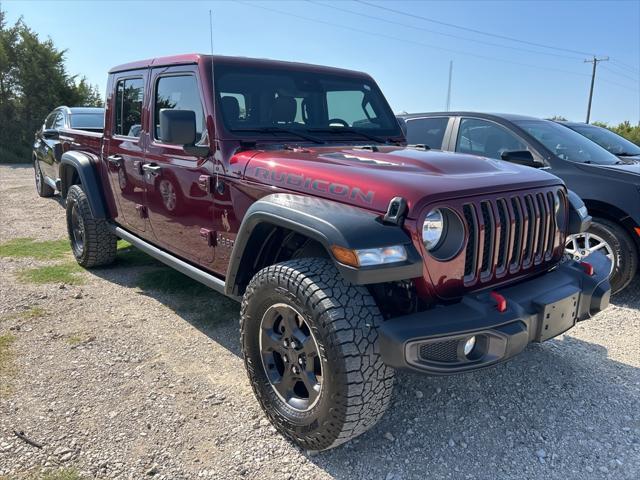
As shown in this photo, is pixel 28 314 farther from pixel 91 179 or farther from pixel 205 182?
pixel 205 182

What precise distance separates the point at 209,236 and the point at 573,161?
3628mm

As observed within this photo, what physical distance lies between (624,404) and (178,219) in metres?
3.07

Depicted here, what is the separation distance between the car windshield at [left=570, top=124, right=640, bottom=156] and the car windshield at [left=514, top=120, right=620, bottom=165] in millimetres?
813

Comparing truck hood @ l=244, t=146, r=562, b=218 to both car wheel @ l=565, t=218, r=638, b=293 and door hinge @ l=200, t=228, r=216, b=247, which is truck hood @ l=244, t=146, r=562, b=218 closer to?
door hinge @ l=200, t=228, r=216, b=247

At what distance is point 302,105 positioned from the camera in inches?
141

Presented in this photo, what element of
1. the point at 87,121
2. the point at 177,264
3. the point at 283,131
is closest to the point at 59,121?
the point at 87,121

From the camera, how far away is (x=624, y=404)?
9.61 ft

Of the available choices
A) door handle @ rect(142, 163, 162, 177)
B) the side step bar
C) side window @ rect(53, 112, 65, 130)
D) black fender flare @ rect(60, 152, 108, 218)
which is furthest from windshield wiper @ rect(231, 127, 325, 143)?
side window @ rect(53, 112, 65, 130)

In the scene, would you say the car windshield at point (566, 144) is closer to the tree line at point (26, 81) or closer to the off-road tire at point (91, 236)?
the off-road tire at point (91, 236)

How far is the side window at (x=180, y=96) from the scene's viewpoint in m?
3.29

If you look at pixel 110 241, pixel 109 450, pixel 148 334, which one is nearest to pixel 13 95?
pixel 110 241

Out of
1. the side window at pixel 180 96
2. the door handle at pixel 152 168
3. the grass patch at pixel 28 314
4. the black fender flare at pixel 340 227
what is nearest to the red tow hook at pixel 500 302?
the black fender flare at pixel 340 227

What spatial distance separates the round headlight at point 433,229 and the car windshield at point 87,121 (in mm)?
6806

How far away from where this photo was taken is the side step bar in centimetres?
327
